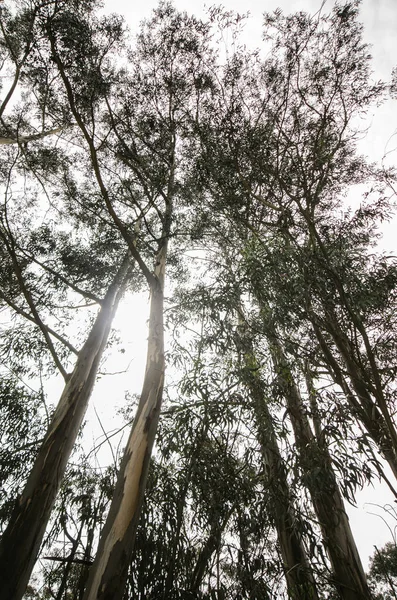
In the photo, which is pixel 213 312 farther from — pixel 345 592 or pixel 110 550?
pixel 345 592

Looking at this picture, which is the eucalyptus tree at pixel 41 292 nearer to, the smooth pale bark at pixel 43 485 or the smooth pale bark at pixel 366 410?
the smooth pale bark at pixel 43 485

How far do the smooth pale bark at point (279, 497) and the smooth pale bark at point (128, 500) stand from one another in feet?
2.79

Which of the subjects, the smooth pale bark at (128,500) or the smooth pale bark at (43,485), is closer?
the smooth pale bark at (128,500)

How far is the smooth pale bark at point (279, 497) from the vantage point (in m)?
2.06

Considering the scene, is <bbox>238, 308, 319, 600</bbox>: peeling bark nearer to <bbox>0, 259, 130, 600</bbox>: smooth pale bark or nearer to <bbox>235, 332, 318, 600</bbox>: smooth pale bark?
<bbox>235, 332, 318, 600</bbox>: smooth pale bark

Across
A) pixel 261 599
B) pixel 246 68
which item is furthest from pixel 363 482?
pixel 246 68

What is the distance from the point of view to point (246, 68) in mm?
5129

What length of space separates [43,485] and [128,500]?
1090 millimetres

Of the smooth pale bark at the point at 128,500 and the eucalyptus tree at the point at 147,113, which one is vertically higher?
the eucalyptus tree at the point at 147,113

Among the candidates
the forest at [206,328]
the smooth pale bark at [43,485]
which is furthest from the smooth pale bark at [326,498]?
the smooth pale bark at [43,485]

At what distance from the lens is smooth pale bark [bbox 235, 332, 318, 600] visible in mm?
2057

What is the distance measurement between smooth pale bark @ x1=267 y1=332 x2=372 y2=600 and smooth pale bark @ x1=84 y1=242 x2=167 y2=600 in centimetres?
109

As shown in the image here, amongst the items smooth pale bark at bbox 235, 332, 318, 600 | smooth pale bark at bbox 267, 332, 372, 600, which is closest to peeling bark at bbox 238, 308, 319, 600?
Answer: smooth pale bark at bbox 235, 332, 318, 600

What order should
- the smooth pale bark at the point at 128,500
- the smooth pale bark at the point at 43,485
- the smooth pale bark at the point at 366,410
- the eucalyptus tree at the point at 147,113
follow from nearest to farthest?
the smooth pale bark at the point at 128,500, the smooth pale bark at the point at 366,410, the smooth pale bark at the point at 43,485, the eucalyptus tree at the point at 147,113
